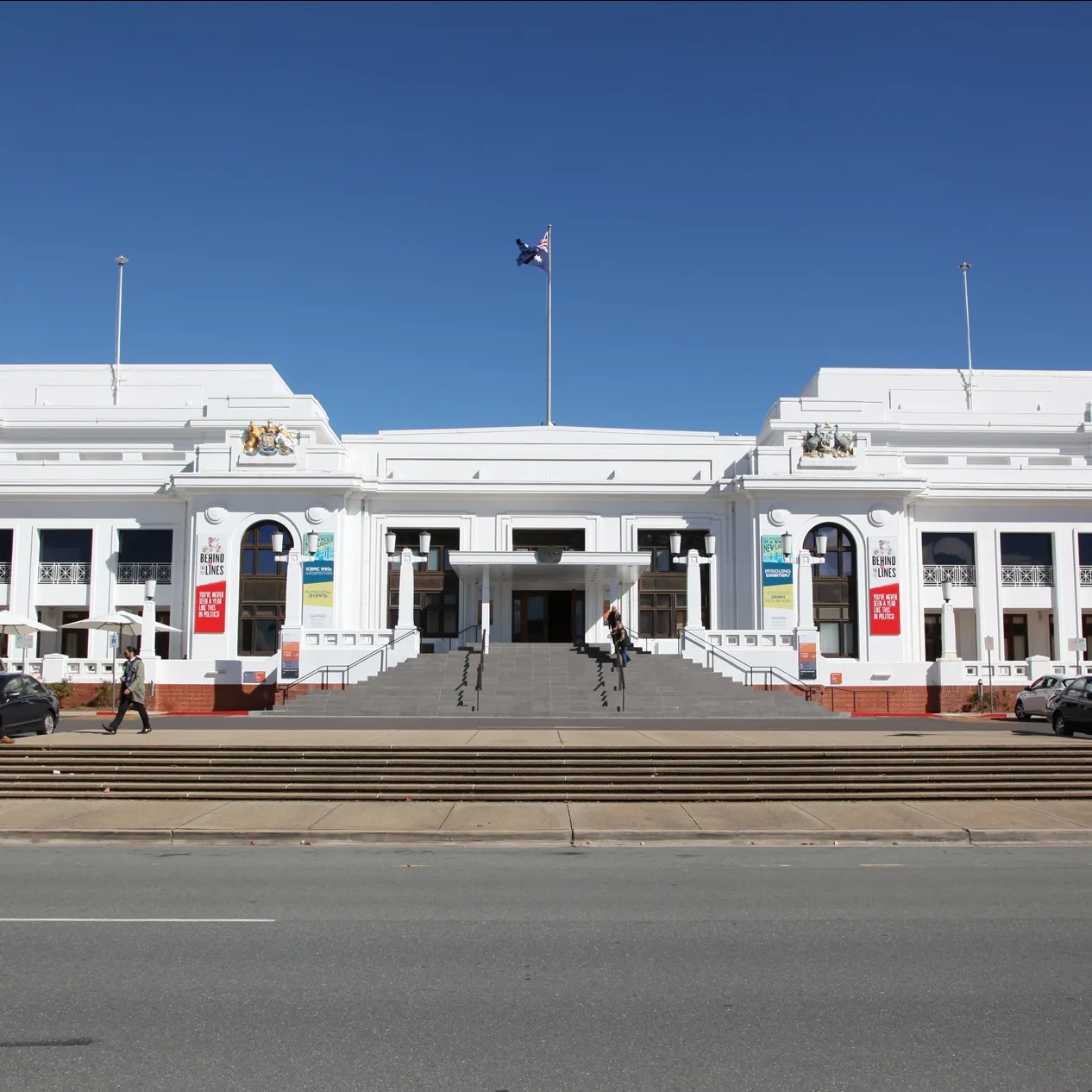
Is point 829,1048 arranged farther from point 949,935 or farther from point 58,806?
point 58,806

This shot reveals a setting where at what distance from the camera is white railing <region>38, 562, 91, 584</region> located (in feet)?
130

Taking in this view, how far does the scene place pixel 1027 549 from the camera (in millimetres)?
39875

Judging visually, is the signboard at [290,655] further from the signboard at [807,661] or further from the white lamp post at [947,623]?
the white lamp post at [947,623]

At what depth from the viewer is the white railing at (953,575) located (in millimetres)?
40000

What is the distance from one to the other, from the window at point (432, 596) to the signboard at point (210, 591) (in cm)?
612

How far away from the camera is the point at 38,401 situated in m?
50.0

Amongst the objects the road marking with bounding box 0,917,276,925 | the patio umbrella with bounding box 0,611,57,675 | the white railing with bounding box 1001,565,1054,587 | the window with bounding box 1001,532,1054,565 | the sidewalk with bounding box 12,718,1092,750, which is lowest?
the road marking with bounding box 0,917,276,925

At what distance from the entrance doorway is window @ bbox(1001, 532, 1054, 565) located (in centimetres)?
1646

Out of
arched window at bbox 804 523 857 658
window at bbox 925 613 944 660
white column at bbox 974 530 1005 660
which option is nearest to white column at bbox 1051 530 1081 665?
white column at bbox 974 530 1005 660

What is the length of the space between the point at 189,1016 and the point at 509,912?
3268mm

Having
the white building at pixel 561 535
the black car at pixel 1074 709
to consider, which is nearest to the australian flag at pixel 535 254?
the white building at pixel 561 535

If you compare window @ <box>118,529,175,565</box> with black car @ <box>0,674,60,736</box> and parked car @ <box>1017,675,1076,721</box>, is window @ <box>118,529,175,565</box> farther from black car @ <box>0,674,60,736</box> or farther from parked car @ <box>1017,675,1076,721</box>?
parked car @ <box>1017,675,1076,721</box>

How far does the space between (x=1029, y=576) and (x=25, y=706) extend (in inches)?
1358

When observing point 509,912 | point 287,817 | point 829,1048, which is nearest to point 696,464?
point 287,817
